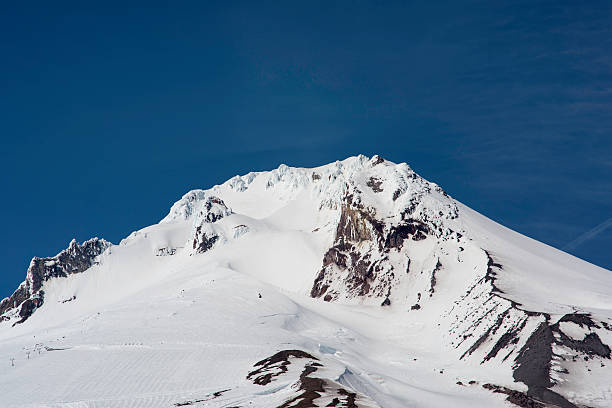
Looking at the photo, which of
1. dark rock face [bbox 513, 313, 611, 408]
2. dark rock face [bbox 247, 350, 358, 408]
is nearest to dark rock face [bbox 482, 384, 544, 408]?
dark rock face [bbox 513, 313, 611, 408]

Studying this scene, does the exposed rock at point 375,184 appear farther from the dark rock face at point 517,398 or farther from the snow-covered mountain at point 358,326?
the dark rock face at point 517,398

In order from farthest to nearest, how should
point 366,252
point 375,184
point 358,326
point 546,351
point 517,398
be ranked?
1. point 375,184
2. point 366,252
3. point 358,326
4. point 546,351
5. point 517,398

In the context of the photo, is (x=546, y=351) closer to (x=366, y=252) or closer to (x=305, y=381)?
(x=305, y=381)

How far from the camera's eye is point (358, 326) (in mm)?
106438

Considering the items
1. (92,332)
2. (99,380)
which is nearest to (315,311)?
(92,332)

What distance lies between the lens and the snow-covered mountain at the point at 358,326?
56.4m

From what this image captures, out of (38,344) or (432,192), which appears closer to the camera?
(38,344)

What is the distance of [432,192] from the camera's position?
15200 centimetres

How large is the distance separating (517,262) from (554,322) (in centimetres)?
4321

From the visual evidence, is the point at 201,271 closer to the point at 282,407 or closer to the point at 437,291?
the point at 437,291

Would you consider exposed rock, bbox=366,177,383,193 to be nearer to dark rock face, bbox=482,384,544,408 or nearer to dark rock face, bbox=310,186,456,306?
dark rock face, bbox=310,186,456,306

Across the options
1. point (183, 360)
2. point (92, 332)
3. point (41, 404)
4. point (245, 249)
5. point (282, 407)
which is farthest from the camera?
point (245, 249)

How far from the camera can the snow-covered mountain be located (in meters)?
56.4

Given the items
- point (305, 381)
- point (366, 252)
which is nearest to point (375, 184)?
point (366, 252)
